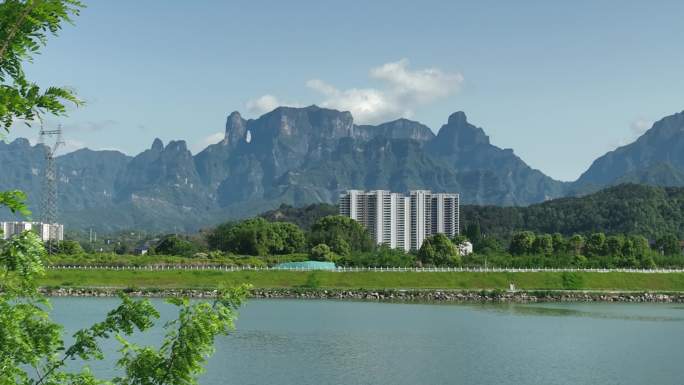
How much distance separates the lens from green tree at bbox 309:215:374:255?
481 feet

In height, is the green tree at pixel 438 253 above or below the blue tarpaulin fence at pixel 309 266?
above

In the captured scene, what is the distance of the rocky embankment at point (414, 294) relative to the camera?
86188 millimetres

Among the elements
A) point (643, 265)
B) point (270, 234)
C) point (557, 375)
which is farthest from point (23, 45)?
point (270, 234)

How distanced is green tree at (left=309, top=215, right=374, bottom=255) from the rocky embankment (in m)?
52.7

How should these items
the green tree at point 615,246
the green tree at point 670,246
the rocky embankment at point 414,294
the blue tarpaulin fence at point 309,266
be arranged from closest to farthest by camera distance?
the rocky embankment at point 414,294
the blue tarpaulin fence at point 309,266
the green tree at point 615,246
the green tree at point 670,246

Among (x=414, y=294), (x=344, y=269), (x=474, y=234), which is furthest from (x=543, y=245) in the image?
(x=414, y=294)

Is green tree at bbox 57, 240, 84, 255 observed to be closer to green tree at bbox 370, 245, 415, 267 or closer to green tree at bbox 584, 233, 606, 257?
green tree at bbox 370, 245, 415, 267

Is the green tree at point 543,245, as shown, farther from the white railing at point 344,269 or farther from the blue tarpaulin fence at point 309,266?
the blue tarpaulin fence at point 309,266

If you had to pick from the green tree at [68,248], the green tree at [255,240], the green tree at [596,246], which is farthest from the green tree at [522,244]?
the green tree at [68,248]

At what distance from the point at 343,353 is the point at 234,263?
67.8 meters

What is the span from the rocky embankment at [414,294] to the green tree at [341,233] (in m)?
52.7

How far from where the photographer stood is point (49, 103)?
9969 mm

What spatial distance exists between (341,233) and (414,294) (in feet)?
210

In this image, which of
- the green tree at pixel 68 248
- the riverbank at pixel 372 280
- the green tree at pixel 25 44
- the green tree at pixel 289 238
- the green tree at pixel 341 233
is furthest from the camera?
the green tree at pixel 341 233
